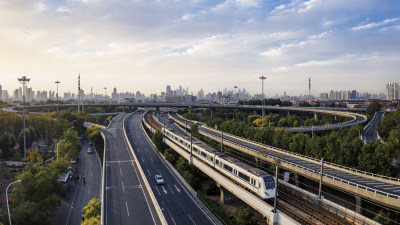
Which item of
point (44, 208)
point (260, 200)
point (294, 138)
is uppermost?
point (294, 138)

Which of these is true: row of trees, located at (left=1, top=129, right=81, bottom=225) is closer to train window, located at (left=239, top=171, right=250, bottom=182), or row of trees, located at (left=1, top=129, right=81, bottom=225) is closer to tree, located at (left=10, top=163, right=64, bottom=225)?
tree, located at (left=10, top=163, right=64, bottom=225)

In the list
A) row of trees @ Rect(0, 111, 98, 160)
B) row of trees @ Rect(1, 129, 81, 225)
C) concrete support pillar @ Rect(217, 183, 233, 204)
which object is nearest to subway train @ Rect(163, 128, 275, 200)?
concrete support pillar @ Rect(217, 183, 233, 204)

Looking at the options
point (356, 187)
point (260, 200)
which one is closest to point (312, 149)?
point (356, 187)

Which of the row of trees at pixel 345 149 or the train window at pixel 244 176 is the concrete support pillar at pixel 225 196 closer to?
the train window at pixel 244 176

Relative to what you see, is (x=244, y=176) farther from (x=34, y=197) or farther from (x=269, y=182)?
(x=34, y=197)

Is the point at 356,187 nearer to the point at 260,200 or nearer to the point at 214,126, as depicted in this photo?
the point at 260,200

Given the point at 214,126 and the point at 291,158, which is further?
the point at 214,126

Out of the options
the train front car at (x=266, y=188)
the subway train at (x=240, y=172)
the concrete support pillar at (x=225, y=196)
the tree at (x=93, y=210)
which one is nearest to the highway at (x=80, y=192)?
the tree at (x=93, y=210)
